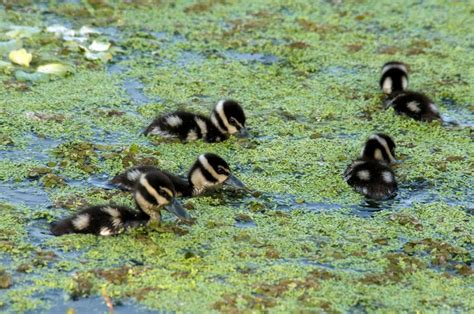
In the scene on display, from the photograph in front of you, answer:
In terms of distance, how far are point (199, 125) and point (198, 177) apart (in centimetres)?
110

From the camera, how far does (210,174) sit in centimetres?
646

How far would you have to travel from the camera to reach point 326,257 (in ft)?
18.5

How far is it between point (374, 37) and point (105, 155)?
4.05 metres

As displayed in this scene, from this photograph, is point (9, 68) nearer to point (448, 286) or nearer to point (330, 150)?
point (330, 150)

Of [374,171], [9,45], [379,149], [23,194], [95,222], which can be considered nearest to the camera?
[95,222]

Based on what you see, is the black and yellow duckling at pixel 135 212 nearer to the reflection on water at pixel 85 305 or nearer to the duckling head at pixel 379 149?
the reflection on water at pixel 85 305

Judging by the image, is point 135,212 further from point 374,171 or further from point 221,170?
point 374,171

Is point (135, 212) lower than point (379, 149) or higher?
lower

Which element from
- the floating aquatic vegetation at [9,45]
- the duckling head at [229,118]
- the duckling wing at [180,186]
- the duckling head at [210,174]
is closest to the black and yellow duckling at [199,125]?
the duckling head at [229,118]

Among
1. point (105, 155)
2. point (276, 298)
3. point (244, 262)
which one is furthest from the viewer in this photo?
point (105, 155)

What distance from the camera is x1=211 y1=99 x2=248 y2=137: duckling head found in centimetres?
752

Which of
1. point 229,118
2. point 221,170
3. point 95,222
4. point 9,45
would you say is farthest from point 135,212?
point 9,45

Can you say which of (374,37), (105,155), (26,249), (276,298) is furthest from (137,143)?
(374,37)

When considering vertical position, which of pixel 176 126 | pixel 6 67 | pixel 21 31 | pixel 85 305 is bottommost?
pixel 85 305
